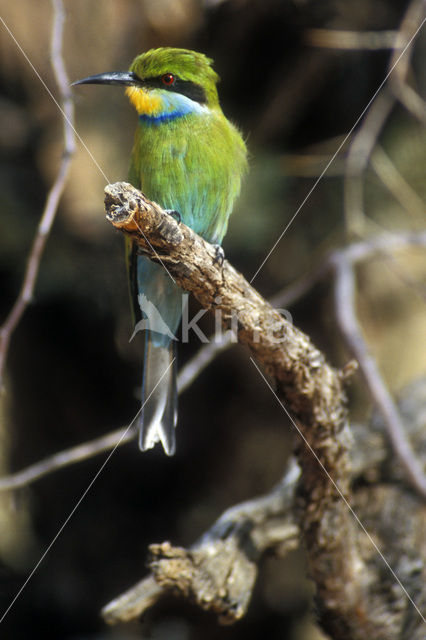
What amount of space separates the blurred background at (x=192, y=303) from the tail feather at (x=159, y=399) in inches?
33.4

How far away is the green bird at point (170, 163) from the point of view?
2.20 meters

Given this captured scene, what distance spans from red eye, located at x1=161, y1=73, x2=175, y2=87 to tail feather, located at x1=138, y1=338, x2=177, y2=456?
86cm

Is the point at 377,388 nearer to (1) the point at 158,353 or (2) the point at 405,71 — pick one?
(1) the point at 158,353

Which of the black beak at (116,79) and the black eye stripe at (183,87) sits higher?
the black beak at (116,79)

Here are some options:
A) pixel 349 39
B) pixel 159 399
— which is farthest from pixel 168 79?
pixel 349 39

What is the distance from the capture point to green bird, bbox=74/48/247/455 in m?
2.20

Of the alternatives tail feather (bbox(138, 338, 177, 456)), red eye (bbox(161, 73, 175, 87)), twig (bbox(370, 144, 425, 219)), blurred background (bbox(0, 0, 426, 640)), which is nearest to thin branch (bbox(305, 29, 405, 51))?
blurred background (bbox(0, 0, 426, 640))

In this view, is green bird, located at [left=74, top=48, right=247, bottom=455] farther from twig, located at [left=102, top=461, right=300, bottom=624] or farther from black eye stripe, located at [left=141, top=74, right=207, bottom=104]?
twig, located at [left=102, top=461, right=300, bottom=624]

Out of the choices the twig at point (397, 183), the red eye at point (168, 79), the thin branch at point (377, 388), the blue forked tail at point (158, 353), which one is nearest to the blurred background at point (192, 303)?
the twig at point (397, 183)

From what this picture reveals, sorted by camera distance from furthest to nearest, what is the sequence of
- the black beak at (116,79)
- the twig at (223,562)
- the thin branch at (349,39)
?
the thin branch at (349,39) → the black beak at (116,79) → the twig at (223,562)

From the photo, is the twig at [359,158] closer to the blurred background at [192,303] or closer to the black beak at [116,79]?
the blurred background at [192,303]

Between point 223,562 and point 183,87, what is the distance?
5.06 ft

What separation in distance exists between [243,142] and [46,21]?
1.35m

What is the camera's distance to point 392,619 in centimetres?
A: 212
